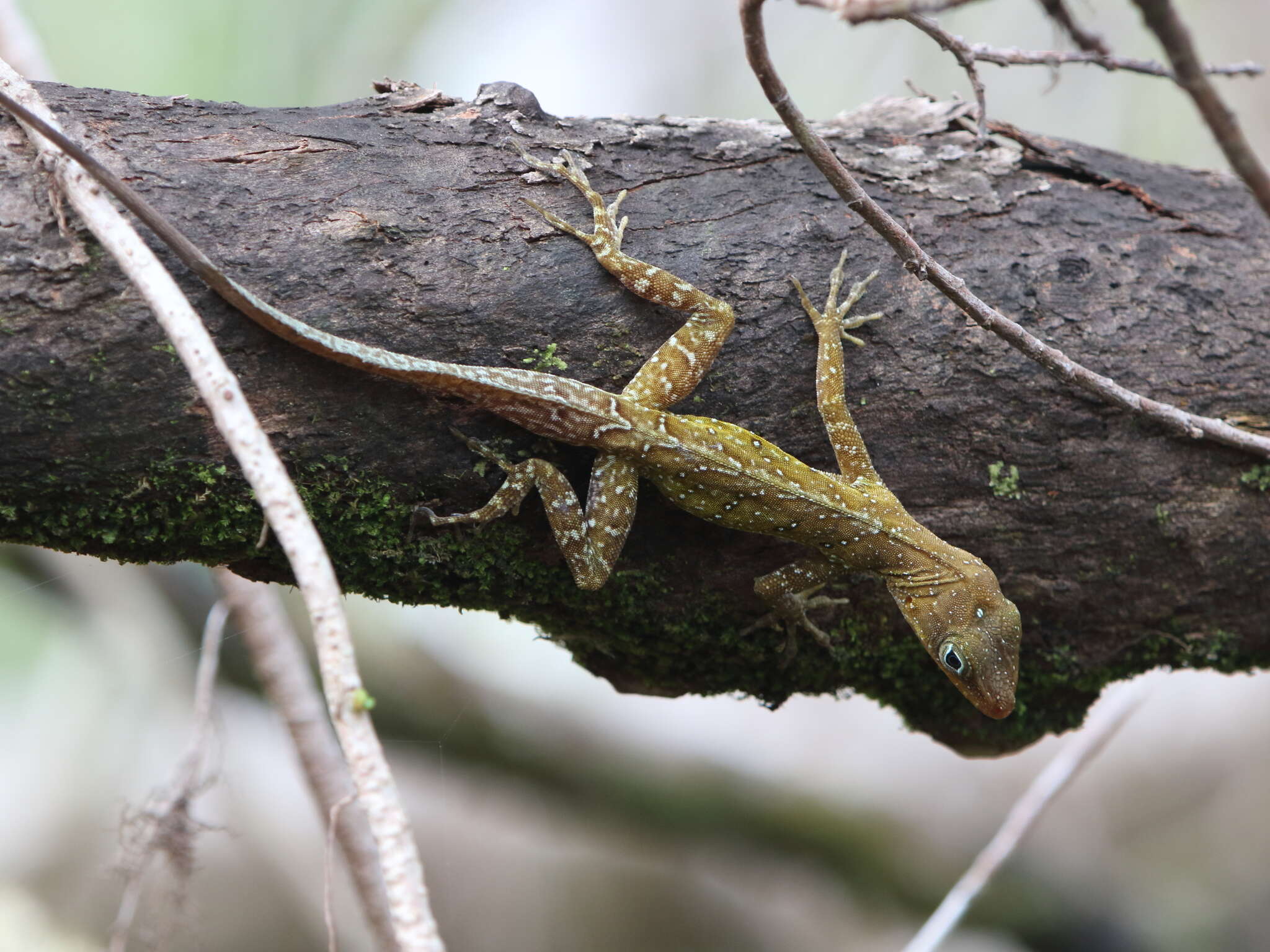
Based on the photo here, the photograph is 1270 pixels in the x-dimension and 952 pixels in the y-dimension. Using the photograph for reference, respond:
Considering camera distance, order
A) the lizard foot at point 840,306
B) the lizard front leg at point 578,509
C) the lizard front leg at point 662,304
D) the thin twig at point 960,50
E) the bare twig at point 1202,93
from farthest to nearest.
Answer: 1. the lizard foot at point 840,306
2. the lizard front leg at point 662,304
3. the lizard front leg at point 578,509
4. the thin twig at point 960,50
5. the bare twig at point 1202,93

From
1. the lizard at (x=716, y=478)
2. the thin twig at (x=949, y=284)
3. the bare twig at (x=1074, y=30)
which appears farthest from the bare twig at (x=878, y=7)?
the lizard at (x=716, y=478)

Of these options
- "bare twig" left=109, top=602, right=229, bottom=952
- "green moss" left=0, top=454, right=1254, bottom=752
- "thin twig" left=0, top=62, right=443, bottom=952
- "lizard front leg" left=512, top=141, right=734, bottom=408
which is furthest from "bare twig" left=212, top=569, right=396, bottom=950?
"lizard front leg" left=512, top=141, right=734, bottom=408

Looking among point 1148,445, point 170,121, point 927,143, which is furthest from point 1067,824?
point 170,121

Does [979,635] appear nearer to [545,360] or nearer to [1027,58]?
[545,360]

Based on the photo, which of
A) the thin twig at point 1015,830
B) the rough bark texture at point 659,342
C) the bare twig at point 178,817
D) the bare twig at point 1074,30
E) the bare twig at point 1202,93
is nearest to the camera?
the bare twig at point 1202,93

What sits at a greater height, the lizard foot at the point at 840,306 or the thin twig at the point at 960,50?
the thin twig at the point at 960,50

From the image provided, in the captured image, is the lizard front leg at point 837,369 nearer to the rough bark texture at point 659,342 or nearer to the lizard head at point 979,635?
the rough bark texture at point 659,342

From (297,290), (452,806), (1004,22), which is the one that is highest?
(1004,22)

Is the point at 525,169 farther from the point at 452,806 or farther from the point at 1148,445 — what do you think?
the point at 452,806
